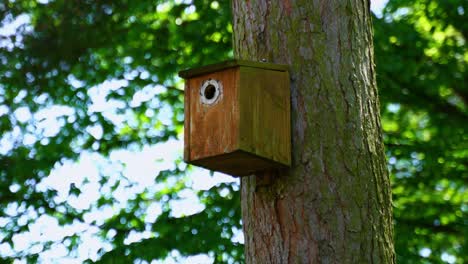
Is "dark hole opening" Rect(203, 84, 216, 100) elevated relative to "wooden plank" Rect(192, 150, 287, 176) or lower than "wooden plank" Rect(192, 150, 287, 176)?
elevated

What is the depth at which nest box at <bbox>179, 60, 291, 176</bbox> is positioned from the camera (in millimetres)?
2898

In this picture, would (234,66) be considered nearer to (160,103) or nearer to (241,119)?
(241,119)

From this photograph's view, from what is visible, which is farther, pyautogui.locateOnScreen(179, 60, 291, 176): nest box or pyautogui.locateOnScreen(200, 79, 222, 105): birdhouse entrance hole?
pyautogui.locateOnScreen(200, 79, 222, 105): birdhouse entrance hole

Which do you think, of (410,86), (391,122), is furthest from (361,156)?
(391,122)

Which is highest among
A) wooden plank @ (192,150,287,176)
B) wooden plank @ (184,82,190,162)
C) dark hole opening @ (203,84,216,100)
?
dark hole opening @ (203,84,216,100)

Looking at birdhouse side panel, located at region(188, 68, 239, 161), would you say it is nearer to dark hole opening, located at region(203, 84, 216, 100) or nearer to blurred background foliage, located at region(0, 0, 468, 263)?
dark hole opening, located at region(203, 84, 216, 100)

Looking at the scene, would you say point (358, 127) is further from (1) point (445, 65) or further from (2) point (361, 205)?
(1) point (445, 65)

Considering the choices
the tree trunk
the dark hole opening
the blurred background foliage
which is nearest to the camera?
the tree trunk

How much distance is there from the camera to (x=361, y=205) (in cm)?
287

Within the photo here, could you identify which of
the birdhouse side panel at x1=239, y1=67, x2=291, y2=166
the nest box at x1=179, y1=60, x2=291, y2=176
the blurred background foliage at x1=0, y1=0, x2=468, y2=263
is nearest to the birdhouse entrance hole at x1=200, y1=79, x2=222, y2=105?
the nest box at x1=179, y1=60, x2=291, y2=176

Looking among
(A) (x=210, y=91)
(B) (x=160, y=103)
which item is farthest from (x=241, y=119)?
(B) (x=160, y=103)

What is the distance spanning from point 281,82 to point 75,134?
160 inches

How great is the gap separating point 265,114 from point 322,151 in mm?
223

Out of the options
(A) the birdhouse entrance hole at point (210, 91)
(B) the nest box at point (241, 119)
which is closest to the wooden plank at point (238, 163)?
(B) the nest box at point (241, 119)
